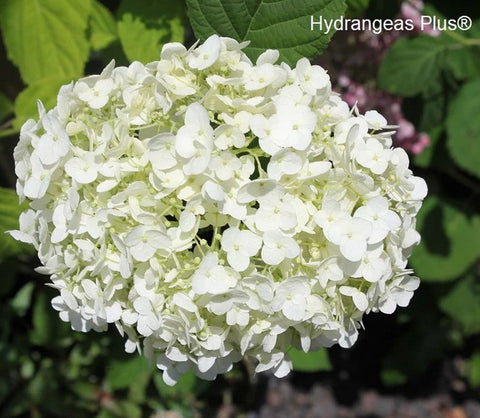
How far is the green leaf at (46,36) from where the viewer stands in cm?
128

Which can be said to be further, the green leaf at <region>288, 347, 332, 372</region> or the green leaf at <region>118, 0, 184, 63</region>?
the green leaf at <region>288, 347, 332, 372</region>

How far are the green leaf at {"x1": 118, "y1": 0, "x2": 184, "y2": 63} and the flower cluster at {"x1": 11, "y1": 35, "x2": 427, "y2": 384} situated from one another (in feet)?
1.06

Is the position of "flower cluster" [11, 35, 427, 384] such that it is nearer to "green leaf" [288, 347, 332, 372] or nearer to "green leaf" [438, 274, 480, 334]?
"green leaf" [288, 347, 332, 372]

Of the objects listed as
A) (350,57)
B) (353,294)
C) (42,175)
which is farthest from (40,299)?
(353,294)

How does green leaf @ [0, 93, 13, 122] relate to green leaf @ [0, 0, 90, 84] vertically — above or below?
below

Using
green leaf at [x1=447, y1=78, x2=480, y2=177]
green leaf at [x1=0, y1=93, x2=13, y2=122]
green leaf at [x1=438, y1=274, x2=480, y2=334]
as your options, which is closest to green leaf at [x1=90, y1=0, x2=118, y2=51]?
green leaf at [x1=0, y1=93, x2=13, y2=122]

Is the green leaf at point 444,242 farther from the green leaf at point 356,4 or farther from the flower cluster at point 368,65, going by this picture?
the green leaf at point 356,4

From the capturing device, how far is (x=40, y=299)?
231cm

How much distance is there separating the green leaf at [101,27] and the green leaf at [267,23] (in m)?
0.42

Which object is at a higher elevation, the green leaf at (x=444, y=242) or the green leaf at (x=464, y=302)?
the green leaf at (x=444, y=242)

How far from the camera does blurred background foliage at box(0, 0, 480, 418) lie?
126 centimetres

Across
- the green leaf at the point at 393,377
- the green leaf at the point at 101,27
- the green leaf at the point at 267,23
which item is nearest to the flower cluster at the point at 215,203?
the green leaf at the point at 267,23

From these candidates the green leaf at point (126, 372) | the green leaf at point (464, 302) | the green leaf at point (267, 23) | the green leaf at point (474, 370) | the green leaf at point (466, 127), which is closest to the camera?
the green leaf at point (267, 23)

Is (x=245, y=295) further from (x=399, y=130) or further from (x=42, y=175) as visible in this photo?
(x=399, y=130)
